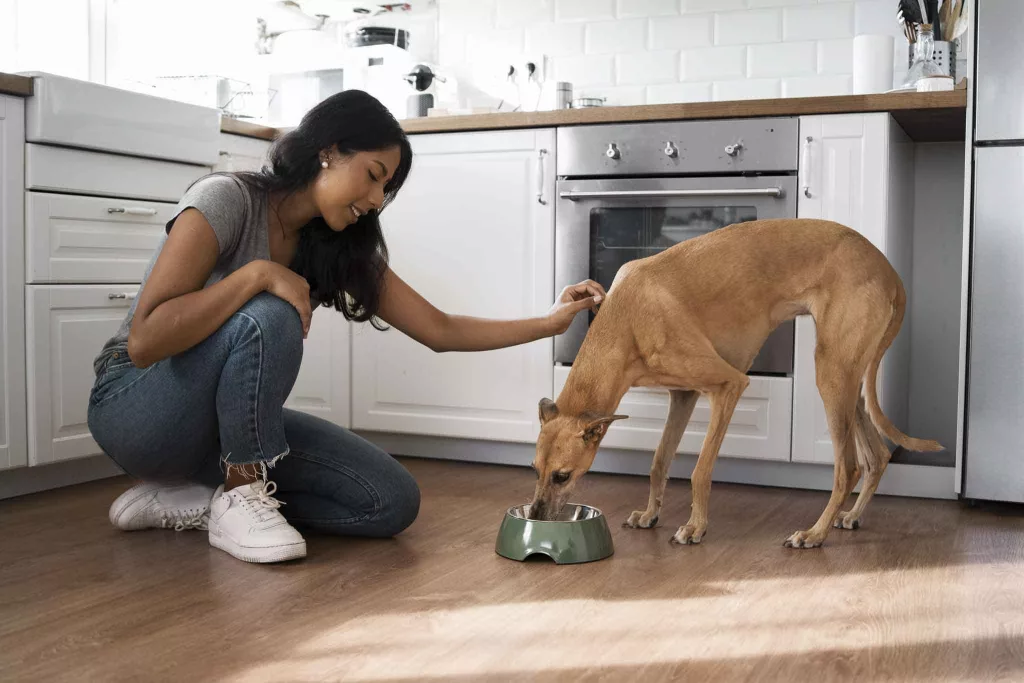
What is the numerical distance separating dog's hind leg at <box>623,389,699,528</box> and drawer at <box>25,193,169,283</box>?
143 cm

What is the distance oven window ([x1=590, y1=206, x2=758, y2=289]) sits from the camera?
3.12 meters

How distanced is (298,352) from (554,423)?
0.59 metres

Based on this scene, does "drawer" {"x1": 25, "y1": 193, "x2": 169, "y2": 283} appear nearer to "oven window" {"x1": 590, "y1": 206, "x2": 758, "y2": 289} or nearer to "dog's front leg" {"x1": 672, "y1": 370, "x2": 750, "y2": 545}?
"oven window" {"x1": 590, "y1": 206, "x2": 758, "y2": 289}

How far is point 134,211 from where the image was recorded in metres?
3.13

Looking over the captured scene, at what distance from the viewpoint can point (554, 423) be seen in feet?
7.59

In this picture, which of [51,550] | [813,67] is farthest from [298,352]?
[813,67]

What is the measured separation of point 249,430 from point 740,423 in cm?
158

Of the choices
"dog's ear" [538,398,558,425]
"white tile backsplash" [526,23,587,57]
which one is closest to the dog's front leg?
"dog's ear" [538,398,558,425]

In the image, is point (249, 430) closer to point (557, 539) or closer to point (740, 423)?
point (557, 539)

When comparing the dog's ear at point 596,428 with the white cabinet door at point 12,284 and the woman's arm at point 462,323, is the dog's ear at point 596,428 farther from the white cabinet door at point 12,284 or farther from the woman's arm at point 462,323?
the white cabinet door at point 12,284

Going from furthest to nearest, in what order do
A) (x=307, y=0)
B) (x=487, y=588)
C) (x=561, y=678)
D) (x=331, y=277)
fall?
(x=307, y=0) → (x=331, y=277) → (x=487, y=588) → (x=561, y=678)

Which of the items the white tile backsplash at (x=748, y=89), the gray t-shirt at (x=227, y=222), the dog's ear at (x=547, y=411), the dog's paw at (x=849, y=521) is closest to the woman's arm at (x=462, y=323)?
the dog's ear at (x=547, y=411)

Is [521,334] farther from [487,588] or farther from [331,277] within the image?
[487,588]

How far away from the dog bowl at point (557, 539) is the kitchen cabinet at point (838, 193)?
3.33 ft
